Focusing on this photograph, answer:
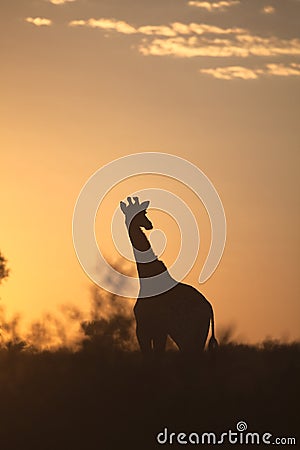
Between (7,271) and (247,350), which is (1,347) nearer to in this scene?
(7,271)

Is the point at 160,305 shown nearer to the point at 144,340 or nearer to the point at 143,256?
the point at 144,340

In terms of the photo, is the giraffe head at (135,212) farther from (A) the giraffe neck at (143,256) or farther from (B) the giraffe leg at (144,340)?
(B) the giraffe leg at (144,340)

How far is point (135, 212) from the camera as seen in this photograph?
12641 millimetres

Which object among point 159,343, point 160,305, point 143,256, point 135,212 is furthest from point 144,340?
point 135,212

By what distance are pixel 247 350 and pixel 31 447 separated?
78.3 inches

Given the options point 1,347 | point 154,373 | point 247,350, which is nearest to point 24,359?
point 1,347

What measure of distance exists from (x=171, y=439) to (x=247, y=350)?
1037mm

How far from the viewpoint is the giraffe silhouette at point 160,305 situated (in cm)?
1250

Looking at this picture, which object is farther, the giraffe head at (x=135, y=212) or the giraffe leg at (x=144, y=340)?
the giraffe head at (x=135, y=212)

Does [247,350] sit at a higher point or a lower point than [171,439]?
higher

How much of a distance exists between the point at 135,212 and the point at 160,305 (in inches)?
32.3

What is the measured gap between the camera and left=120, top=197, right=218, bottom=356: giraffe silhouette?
12.5 metres

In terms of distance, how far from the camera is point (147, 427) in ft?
40.1

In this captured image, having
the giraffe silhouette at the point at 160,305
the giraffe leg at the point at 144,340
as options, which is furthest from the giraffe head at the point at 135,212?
the giraffe leg at the point at 144,340
